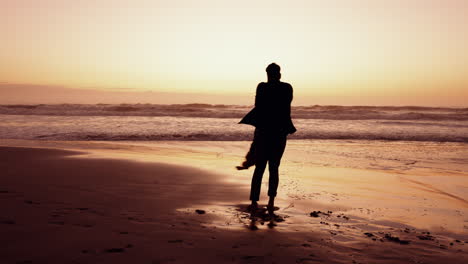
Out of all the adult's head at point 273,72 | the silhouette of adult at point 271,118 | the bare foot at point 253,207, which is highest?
the adult's head at point 273,72

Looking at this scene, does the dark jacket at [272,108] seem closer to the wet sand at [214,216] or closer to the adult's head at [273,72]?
the adult's head at [273,72]

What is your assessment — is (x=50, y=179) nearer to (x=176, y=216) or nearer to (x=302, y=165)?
(x=176, y=216)

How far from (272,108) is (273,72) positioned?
1.57 ft

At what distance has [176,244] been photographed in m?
3.65

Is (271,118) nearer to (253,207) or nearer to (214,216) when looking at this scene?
(253,207)

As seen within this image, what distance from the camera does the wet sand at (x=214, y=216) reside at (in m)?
3.49

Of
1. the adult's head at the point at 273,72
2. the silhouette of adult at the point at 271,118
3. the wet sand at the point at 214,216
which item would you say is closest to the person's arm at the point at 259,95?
the silhouette of adult at the point at 271,118

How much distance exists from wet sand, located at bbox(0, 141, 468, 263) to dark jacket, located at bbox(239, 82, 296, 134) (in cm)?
116

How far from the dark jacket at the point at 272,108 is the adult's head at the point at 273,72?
0.09 m

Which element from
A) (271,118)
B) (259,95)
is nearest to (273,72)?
(259,95)

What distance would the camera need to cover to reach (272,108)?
5.13 meters

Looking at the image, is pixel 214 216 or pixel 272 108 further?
pixel 272 108

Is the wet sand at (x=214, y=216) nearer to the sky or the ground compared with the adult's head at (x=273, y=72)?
nearer to the ground

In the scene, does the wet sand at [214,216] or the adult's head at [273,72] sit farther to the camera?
the adult's head at [273,72]
